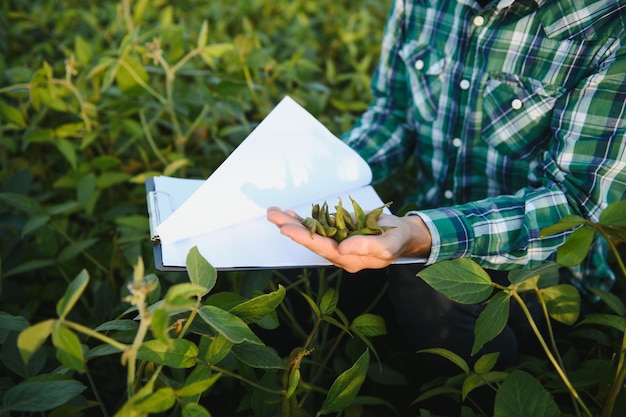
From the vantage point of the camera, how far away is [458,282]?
2.17ft

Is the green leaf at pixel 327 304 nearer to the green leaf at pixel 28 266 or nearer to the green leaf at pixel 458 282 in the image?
the green leaf at pixel 458 282

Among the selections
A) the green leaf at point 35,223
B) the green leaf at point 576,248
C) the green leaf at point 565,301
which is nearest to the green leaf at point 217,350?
the green leaf at point 576,248

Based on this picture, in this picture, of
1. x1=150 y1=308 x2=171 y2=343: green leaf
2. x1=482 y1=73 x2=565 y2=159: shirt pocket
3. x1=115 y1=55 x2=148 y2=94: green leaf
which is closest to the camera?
x1=150 y1=308 x2=171 y2=343: green leaf

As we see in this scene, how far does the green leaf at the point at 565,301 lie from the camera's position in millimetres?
831

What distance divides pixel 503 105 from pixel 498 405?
544 millimetres

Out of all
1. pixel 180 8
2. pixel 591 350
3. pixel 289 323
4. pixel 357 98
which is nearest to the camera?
pixel 591 350

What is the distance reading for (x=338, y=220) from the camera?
2.30 feet

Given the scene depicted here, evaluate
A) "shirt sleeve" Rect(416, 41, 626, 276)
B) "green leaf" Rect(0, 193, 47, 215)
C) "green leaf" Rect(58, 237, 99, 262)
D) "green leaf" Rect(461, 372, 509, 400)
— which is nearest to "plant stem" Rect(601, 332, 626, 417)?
"green leaf" Rect(461, 372, 509, 400)

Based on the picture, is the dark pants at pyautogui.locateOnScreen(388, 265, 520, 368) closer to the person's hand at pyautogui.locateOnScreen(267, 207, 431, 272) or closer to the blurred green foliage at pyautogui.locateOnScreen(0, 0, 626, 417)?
the blurred green foliage at pyautogui.locateOnScreen(0, 0, 626, 417)

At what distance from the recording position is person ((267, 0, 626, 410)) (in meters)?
0.83

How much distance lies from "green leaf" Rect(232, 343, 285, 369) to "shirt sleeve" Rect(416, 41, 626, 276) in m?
0.27

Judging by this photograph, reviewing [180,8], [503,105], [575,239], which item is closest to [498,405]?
[575,239]

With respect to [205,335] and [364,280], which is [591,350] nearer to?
[364,280]

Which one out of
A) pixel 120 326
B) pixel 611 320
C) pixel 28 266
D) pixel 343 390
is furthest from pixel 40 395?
pixel 611 320
